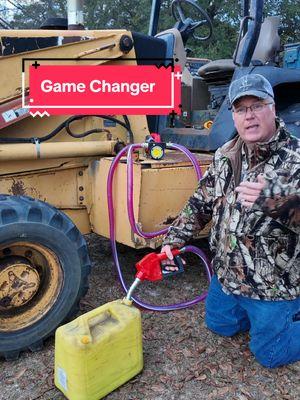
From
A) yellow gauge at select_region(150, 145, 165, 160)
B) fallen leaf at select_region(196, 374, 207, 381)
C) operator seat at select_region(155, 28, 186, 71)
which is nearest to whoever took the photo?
fallen leaf at select_region(196, 374, 207, 381)

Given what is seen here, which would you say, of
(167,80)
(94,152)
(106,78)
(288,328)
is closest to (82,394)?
(288,328)

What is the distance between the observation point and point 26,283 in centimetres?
261

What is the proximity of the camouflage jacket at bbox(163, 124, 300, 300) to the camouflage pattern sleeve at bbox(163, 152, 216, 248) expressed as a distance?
6 cm

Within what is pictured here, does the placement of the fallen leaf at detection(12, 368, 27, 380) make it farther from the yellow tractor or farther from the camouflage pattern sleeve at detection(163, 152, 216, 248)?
the camouflage pattern sleeve at detection(163, 152, 216, 248)

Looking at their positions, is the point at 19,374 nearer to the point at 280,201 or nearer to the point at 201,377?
the point at 201,377

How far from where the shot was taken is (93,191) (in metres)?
3.31

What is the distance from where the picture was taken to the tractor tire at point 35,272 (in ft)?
8.26

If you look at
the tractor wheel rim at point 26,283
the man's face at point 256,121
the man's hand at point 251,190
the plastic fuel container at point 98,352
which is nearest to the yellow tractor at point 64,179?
the tractor wheel rim at point 26,283

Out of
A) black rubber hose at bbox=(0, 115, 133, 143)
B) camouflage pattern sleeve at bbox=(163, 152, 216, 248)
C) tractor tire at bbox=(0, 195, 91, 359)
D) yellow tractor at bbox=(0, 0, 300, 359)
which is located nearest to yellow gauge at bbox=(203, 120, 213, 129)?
yellow tractor at bbox=(0, 0, 300, 359)

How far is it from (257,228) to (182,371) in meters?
0.83

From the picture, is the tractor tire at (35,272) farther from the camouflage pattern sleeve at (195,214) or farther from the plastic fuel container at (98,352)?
the camouflage pattern sleeve at (195,214)

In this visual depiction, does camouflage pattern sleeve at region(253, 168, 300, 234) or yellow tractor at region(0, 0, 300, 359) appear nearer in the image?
camouflage pattern sleeve at region(253, 168, 300, 234)

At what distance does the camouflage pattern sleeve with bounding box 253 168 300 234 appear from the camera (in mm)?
2135

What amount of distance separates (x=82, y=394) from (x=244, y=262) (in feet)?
3.30
